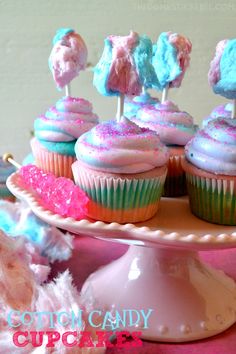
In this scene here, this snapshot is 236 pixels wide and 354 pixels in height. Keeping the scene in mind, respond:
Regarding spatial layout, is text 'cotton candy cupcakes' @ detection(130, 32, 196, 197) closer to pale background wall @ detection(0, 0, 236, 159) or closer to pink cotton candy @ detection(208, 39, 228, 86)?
pink cotton candy @ detection(208, 39, 228, 86)

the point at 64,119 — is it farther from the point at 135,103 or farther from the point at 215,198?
the point at 215,198

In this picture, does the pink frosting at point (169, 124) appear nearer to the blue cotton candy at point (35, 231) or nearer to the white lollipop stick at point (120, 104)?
the white lollipop stick at point (120, 104)

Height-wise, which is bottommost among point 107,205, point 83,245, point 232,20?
point 83,245

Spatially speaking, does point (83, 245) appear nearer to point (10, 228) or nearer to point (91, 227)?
point (10, 228)

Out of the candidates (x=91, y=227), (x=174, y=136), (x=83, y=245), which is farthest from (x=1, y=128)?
(x=91, y=227)

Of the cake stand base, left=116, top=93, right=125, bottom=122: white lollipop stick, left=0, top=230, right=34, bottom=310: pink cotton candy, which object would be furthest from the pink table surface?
left=116, top=93, right=125, bottom=122: white lollipop stick

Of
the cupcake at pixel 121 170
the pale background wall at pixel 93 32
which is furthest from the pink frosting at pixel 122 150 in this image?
the pale background wall at pixel 93 32
